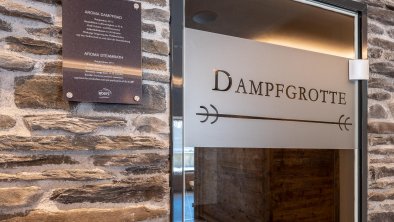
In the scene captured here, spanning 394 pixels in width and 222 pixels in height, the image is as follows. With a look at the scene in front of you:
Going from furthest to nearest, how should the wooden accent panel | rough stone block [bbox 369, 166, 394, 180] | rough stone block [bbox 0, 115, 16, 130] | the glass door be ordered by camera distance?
rough stone block [bbox 369, 166, 394, 180] < the wooden accent panel < the glass door < rough stone block [bbox 0, 115, 16, 130]

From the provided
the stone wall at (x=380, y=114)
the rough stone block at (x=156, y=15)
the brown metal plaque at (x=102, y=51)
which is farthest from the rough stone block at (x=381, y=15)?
the brown metal plaque at (x=102, y=51)

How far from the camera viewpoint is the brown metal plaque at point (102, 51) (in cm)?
91

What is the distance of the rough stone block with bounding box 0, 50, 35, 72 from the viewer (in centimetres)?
84

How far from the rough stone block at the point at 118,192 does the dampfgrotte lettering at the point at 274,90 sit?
421mm

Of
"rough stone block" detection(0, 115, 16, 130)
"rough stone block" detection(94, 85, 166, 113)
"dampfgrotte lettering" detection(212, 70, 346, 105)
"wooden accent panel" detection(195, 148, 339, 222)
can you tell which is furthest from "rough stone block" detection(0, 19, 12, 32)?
"wooden accent panel" detection(195, 148, 339, 222)

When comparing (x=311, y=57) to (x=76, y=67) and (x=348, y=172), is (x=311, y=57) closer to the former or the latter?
(x=348, y=172)

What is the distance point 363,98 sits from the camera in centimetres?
145

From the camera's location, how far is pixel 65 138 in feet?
2.95

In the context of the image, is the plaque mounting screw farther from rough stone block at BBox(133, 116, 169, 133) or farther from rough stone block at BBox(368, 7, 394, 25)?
rough stone block at BBox(368, 7, 394, 25)

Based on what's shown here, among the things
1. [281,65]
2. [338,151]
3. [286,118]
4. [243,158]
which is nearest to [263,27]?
[281,65]

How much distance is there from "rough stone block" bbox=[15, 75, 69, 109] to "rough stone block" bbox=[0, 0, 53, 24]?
170 mm

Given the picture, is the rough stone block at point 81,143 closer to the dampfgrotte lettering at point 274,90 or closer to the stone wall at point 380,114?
the dampfgrotte lettering at point 274,90

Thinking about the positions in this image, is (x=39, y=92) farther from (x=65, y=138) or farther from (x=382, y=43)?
(x=382, y=43)

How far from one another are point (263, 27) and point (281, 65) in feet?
0.59
